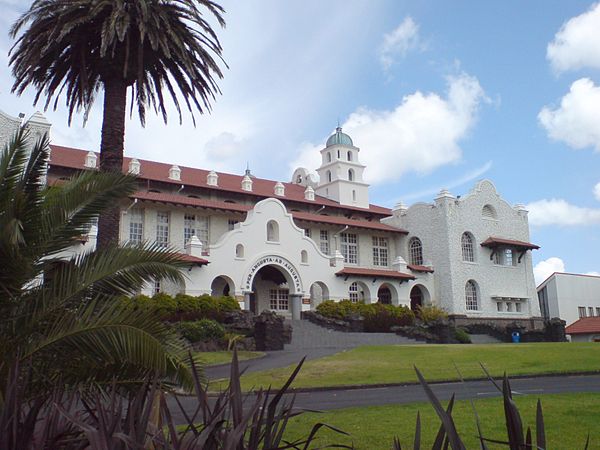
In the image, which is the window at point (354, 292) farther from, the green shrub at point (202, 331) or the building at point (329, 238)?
the green shrub at point (202, 331)

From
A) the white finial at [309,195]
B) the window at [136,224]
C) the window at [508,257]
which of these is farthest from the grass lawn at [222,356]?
the window at [508,257]

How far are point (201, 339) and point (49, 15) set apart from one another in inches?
576

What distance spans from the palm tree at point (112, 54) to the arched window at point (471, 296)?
32.9 metres

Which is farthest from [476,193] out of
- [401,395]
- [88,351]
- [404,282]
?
[88,351]

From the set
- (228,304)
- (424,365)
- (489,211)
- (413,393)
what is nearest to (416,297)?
(489,211)

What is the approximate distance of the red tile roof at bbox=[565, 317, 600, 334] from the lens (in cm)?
4768

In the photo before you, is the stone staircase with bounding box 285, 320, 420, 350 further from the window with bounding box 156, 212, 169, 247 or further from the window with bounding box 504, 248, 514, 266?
the window with bounding box 504, 248, 514, 266

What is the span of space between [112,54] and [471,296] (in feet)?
120

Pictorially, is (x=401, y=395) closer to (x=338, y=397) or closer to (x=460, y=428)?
(x=338, y=397)

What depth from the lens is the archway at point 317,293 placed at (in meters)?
38.9

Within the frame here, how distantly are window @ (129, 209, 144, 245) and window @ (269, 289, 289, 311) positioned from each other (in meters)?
9.37

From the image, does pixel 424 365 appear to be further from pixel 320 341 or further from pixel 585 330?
pixel 585 330

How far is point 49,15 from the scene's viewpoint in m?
16.4

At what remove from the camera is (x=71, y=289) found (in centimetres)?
812
